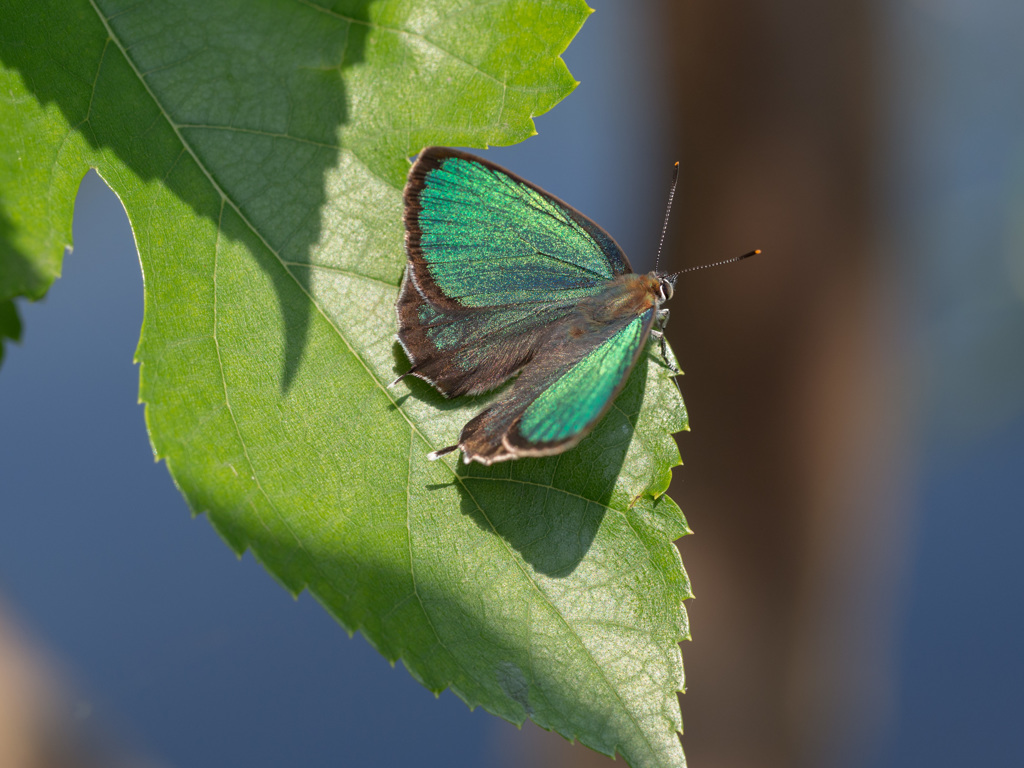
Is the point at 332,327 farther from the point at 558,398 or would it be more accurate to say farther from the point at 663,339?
the point at 663,339

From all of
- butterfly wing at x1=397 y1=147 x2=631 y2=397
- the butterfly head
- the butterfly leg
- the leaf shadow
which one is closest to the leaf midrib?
the leaf shadow

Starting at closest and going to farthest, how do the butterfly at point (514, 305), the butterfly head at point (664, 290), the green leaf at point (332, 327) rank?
the green leaf at point (332, 327) < the butterfly at point (514, 305) < the butterfly head at point (664, 290)

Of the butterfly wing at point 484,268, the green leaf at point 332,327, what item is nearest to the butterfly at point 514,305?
the butterfly wing at point 484,268

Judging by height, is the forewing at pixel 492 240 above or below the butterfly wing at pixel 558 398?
above

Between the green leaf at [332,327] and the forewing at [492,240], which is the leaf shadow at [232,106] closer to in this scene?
the green leaf at [332,327]

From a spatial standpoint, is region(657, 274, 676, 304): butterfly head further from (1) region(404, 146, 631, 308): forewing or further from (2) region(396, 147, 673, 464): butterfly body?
(1) region(404, 146, 631, 308): forewing

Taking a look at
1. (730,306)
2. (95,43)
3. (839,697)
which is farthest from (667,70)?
(839,697)
